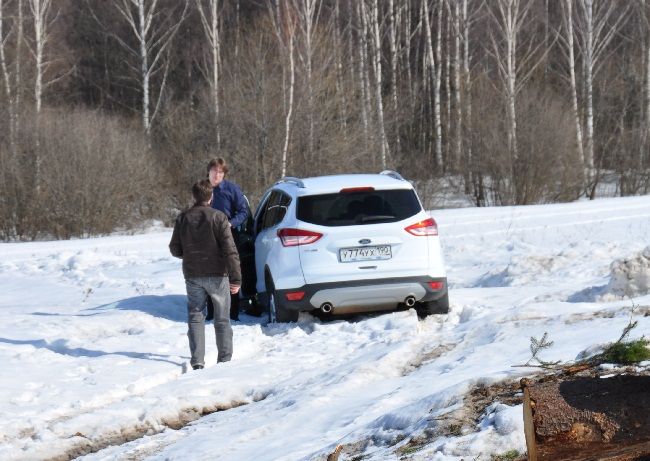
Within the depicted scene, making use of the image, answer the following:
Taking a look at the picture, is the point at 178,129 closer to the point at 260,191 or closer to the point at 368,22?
the point at 260,191

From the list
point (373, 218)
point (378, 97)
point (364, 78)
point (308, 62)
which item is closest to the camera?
point (373, 218)

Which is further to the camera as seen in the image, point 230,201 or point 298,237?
point 230,201

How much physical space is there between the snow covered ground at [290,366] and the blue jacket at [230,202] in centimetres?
121

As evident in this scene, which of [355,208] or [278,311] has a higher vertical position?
[355,208]

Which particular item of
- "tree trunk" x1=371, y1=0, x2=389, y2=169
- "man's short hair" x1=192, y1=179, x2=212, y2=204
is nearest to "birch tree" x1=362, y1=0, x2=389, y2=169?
"tree trunk" x1=371, y1=0, x2=389, y2=169

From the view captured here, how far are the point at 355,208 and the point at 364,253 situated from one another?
19.9 inches

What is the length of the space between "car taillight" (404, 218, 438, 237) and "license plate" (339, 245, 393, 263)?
1.02 feet

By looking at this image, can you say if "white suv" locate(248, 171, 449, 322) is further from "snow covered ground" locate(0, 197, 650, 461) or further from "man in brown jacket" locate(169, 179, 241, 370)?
"man in brown jacket" locate(169, 179, 241, 370)

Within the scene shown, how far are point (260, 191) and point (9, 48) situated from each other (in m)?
18.3

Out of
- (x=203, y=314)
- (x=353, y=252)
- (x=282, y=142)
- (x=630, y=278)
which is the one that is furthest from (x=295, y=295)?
(x=282, y=142)

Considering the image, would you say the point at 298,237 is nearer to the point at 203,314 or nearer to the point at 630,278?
the point at 203,314

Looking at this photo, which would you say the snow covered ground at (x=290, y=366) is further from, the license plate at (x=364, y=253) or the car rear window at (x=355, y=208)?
the car rear window at (x=355, y=208)

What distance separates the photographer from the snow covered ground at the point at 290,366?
21.9 feet

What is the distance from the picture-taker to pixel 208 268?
32.1ft
